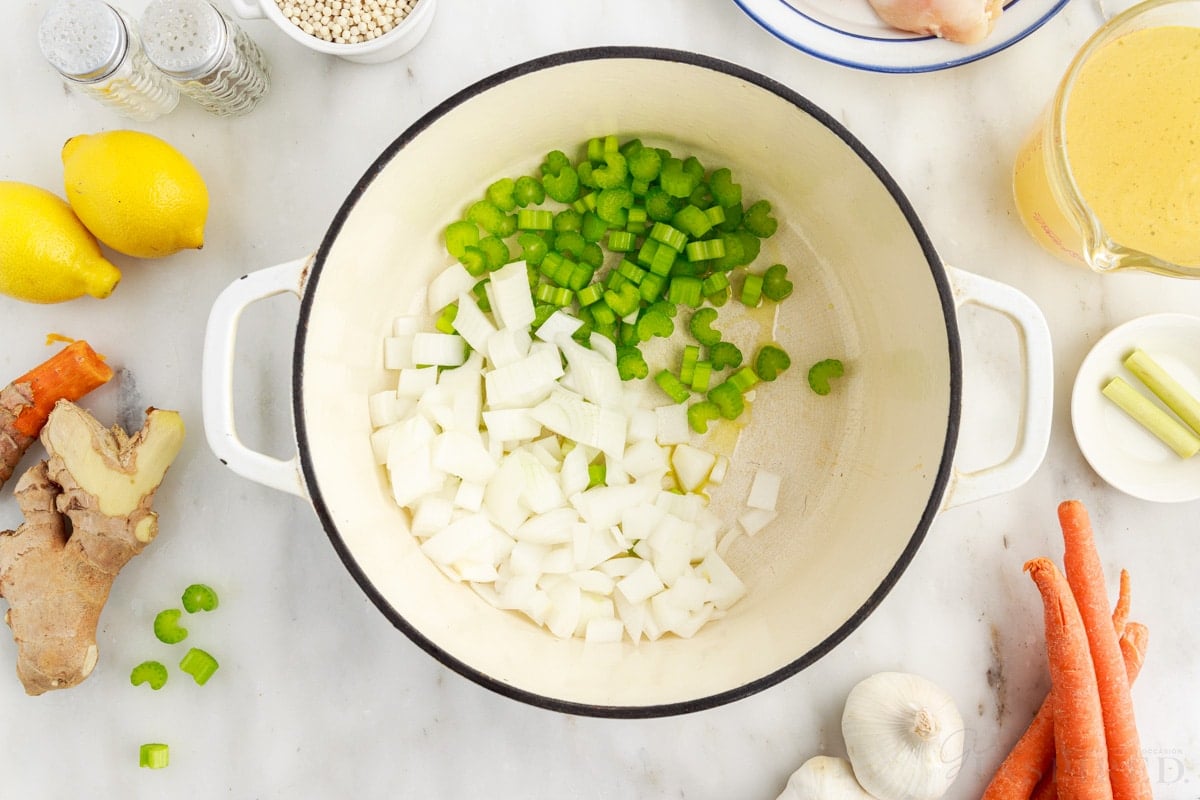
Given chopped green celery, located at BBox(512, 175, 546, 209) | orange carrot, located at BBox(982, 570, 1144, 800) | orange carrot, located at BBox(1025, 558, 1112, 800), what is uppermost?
chopped green celery, located at BBox(512, 175, 546, 209)

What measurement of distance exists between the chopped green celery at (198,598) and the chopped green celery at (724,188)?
827 mm

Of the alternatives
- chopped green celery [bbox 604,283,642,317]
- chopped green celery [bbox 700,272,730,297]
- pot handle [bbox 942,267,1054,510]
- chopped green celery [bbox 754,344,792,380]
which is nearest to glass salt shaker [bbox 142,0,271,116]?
chopped green celery [bbox 604,283,642,317]

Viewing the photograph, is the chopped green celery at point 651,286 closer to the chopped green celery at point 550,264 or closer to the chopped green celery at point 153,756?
the chopped green celery at point 550,264

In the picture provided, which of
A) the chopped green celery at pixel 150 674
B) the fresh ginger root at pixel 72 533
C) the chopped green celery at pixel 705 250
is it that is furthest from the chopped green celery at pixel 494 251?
the chopped green celery at pixel 150 674

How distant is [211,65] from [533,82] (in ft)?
1.26

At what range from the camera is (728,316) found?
1.16 m

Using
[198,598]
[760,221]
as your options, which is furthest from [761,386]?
[198,598]

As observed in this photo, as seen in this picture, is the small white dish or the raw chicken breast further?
the small white dish

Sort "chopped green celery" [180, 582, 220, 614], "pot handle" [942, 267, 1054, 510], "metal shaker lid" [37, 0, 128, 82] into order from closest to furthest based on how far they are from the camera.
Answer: "pot handle" [942, 267, 1054, 510] < "metal shaker lid" [37, 0, 128, 82] < "chopped green celery" [180, 582, 220, 614]

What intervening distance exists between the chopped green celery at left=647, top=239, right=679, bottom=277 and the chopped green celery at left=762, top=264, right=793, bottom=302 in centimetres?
13

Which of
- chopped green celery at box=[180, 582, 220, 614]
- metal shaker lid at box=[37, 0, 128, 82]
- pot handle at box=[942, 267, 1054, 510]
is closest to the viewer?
pot handle at box=[942, 267, 1054, 510]

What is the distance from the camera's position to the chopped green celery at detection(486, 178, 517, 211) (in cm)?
111

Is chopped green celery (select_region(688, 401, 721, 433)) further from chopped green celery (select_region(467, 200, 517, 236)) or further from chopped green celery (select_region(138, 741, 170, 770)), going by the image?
chopped green celery (select_region(138, 741, 170, 770))

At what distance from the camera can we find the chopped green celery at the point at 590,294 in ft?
3.62
